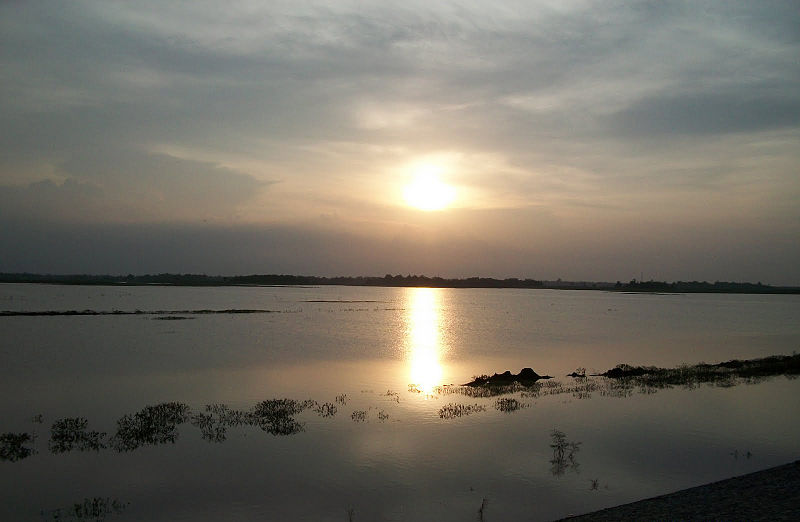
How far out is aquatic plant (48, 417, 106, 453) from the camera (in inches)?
747

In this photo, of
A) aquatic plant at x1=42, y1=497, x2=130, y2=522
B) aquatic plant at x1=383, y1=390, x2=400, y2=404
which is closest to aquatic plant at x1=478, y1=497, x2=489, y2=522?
aquatic plant at x1=42, y1=497, x2=130, y2=522

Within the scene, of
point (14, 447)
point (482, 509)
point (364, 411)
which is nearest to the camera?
point (482, 509)

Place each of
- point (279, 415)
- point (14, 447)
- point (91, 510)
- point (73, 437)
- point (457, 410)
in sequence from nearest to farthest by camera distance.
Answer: point (91, 510)
point (14, 447)
point (73, 437)
point (279, 415)
point (457, 410)

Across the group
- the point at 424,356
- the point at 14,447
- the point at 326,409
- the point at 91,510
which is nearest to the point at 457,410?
the point at 326,409

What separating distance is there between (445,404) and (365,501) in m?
13.0

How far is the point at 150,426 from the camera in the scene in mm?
21516

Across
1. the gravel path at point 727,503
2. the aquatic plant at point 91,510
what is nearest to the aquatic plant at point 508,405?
the gravel path at point 727,503

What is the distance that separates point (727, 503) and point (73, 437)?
1981cm

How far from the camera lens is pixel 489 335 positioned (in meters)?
68.8

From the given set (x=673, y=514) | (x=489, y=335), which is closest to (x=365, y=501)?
(x=673, y=514)

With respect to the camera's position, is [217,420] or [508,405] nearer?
[217,420]

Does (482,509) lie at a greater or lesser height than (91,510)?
greater

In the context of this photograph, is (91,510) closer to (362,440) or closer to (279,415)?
(362,440)

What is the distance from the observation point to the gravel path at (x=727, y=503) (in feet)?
38.0
